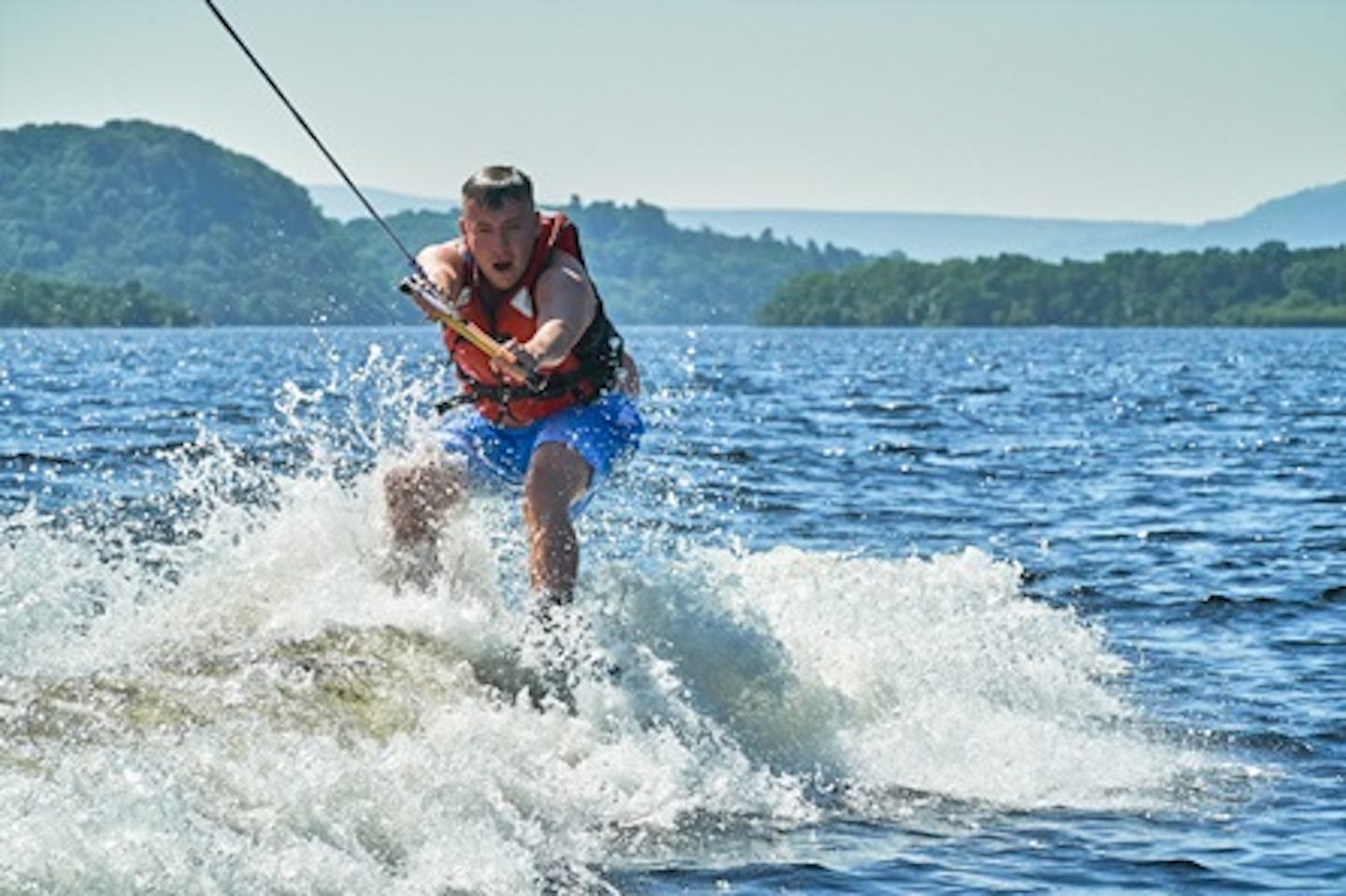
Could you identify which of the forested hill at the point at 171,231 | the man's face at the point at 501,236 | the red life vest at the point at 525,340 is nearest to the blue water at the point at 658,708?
the red life vest at the point at 525,340

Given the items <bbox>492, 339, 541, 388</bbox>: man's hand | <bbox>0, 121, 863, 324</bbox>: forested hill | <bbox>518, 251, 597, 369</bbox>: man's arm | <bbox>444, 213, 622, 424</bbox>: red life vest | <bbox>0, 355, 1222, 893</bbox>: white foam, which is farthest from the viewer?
<bbox>0, 121, 863, 324</bbox>: forested hill

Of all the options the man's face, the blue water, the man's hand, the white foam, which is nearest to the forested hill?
the blue water

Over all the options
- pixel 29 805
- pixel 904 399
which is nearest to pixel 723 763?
pixel 29 805

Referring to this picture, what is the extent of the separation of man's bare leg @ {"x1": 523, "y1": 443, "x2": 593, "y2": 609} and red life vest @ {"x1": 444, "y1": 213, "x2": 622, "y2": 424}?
1.10ft

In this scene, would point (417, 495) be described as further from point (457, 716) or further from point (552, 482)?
point (457, 716)

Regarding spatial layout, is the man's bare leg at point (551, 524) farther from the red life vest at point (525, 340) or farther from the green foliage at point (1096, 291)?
the green foliage at point (1096, 291)

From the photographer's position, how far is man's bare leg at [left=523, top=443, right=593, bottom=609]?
9211 mm

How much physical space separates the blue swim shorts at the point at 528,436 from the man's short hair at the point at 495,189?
990 mm

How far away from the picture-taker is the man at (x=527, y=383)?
9.26 metres

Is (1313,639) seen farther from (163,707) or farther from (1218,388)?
(1218,388)

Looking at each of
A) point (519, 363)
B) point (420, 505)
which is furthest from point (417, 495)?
point (519, 363)

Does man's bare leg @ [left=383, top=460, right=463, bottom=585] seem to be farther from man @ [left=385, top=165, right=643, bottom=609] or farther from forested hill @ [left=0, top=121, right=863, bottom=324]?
forested hill @ [left=0, top=121, right=863, bottom=324]

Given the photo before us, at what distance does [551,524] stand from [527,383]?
600 mm

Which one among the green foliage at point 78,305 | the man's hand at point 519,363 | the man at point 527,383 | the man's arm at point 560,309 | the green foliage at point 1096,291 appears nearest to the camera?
the man's hand at point 519,363
